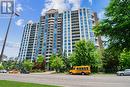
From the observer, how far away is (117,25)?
477 inches

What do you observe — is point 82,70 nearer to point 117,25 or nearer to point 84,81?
point 84,81

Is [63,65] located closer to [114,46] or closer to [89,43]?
[89,43]

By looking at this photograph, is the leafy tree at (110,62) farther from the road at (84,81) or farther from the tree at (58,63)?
the road at (84,81)

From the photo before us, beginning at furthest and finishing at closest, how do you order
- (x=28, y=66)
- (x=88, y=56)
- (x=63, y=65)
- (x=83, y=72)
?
(x=28, y=66) → (x=63, y=65) → (x=88, y=56) → (x=83, y=72)

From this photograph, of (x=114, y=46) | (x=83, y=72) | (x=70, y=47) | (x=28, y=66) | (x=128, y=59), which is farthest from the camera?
(x=70, y=47)

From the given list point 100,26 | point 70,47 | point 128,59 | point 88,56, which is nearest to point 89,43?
point 88,56

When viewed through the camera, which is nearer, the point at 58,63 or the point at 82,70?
the point at 82,70

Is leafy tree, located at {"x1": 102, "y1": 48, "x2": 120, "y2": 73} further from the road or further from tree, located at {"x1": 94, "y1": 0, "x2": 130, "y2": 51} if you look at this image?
tree, located at {"x1": 94, "y1": 0, "x2": 130, "y2": 51}

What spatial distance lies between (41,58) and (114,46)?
11219cm

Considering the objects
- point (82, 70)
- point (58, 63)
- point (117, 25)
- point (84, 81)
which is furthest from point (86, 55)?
point (117, 25)

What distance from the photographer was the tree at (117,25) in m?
11.8

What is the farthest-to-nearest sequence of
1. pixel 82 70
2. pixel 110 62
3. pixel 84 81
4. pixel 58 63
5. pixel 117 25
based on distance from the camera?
pixel 58 63 < pixel 110 62 < pixel 82 70 < pixel 84 81 < pixel 117 25

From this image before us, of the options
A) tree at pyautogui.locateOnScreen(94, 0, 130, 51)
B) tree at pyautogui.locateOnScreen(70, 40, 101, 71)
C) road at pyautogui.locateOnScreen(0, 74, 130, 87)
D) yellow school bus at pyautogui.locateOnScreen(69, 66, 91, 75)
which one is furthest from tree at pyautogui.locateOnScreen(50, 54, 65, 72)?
tree at pyautogui.locateOnScreen(94, 0, 130, 51)

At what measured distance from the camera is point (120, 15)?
12094 mm
